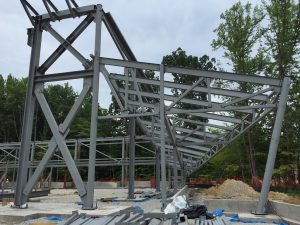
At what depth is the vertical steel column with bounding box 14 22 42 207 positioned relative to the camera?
1223 cm

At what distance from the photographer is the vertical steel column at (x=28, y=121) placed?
12.2 m

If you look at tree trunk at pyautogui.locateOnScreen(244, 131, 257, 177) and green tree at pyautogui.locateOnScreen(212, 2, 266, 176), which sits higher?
green tree at pyautogui.locateOnScreen(212, 2, 266, 176)

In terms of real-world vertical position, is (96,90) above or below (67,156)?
above

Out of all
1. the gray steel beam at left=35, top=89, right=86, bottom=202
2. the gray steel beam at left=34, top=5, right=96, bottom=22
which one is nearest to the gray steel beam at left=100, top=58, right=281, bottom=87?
the gray steel beam at left=34, top=5, right=96, bottom=22

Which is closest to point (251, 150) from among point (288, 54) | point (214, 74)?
point (288, 54)

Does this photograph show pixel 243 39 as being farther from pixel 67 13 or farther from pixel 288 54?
pixel 67 13

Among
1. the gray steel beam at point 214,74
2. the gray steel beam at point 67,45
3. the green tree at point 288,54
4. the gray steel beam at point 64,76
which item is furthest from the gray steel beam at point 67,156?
the green tree at point 288,54

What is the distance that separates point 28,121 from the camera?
1258cm

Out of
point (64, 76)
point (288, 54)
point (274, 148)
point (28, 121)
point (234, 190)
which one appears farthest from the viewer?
point (288, 54)

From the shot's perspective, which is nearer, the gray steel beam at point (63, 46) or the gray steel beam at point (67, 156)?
the gray steel beam at point (67, 156)

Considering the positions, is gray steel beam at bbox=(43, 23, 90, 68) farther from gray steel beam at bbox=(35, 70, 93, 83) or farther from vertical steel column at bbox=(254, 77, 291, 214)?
vertical steel column at bbox=(254, 77, 291, 214)

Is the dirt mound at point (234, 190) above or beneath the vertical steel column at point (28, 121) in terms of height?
beneath

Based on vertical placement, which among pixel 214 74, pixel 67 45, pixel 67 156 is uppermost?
pixel 67 45

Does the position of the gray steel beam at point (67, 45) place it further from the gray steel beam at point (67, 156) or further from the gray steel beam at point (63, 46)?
the gray steel beam at point (67, 156)
